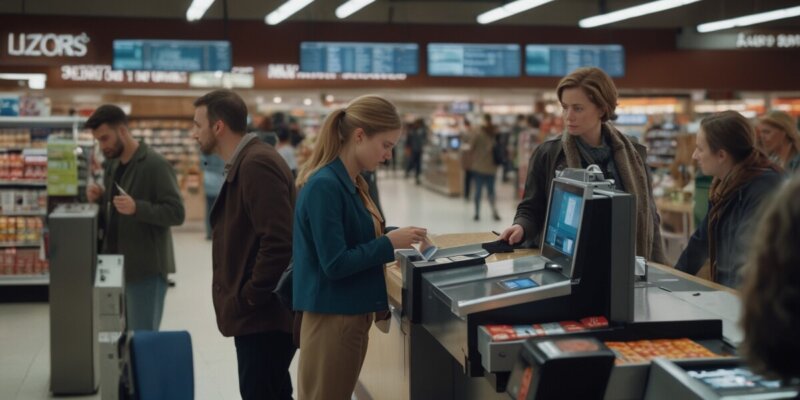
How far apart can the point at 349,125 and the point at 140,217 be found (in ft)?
6.41

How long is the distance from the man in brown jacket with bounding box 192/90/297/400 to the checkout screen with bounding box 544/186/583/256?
0.98 metres

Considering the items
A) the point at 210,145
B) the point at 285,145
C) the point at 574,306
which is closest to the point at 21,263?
the point at 285,145

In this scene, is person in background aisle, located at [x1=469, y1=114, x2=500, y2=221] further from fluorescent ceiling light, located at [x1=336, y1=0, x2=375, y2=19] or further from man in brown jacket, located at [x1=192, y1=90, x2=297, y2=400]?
man in brown jacket, located at [x1=192, y1=90, x2=297, y2=400]

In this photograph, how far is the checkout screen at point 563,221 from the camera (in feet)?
8.09

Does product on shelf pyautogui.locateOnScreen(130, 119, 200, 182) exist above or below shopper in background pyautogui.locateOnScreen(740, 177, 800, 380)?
above

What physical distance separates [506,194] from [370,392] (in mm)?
15702

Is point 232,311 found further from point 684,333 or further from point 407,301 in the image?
point 684,333

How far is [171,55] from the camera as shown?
465 inches

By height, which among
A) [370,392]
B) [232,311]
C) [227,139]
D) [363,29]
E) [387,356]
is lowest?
[370,392]

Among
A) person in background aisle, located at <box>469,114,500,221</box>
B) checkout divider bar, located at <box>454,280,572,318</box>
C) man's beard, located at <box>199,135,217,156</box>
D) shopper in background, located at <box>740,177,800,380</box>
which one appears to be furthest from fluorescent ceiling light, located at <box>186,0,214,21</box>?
shopper in background, located at <box>740,177,800,380</box>

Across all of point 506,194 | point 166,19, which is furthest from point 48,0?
point 506,194

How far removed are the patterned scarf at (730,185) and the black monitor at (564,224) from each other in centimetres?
113

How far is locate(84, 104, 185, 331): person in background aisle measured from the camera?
4504mm

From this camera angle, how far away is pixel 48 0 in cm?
1368
